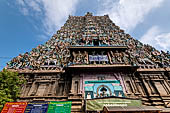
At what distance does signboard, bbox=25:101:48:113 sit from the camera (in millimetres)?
9344

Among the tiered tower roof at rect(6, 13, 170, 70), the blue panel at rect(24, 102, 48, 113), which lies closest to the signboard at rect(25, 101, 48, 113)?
the blue panel at rect(24, 102, 48, 113)

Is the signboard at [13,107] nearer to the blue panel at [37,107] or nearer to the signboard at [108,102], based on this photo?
the blue panel at [37,107]

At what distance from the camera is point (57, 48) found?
18.9m

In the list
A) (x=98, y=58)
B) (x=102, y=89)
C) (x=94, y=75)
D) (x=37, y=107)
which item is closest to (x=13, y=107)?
(x=37, y=107)

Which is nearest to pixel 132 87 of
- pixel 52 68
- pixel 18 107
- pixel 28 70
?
pixel 52 68

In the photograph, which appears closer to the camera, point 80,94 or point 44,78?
point 80,94

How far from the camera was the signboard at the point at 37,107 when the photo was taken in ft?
30.7

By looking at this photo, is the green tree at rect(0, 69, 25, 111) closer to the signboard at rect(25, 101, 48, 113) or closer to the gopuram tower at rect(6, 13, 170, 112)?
the gopuram tower at rect(6, 13, 170, 112)

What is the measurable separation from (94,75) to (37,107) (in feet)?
24.2

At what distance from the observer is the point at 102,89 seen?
11320 mm

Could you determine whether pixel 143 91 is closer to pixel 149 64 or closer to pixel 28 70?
pixel 149 64

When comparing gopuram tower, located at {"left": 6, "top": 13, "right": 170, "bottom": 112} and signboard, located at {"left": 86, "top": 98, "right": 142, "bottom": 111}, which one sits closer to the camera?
signboard, located at {"left": 86, "top": 98, "right": 142, "bottom": 111}

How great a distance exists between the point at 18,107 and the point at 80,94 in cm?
644

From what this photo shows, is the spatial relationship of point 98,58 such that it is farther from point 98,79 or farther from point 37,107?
point 37,107
